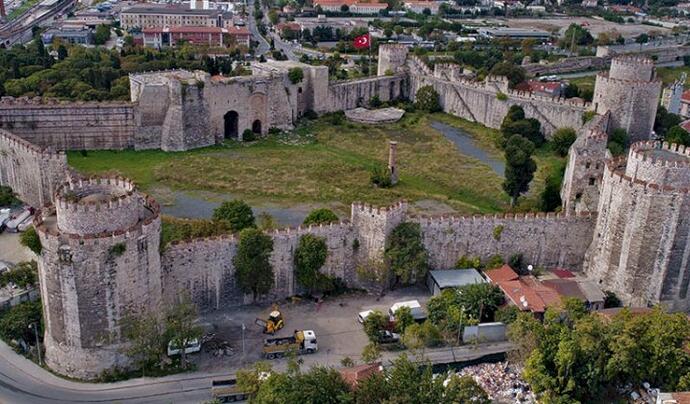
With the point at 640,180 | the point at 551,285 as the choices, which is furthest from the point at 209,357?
the point at 640,180

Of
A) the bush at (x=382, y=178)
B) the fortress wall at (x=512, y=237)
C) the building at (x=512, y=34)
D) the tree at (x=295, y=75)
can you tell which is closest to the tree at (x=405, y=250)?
the fortress wall at (x=512, y=237)

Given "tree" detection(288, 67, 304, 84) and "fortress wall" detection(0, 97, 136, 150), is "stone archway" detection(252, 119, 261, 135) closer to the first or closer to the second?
"tree" detection(288, 67, 304, 84)

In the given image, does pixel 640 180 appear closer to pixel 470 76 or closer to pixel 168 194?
pixel 168 194

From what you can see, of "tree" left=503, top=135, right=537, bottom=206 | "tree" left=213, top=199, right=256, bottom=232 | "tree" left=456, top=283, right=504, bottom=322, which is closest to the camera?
"tree" left=456, top=283, right=504, bottom=322

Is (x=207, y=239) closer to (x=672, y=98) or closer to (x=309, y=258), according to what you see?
(x=309, y=258)

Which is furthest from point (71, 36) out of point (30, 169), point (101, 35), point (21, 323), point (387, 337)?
→ point (387, 337)

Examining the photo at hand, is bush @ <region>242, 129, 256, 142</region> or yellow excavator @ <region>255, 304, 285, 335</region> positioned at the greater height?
bush @ <region>242, 129, 256, 142</region>

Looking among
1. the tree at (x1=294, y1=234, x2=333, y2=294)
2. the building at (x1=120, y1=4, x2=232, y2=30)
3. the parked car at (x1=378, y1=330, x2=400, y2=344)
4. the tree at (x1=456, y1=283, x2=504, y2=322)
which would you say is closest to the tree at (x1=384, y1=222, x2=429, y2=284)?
the tree at (x1=456, y1=283, x2=504, y2=322)
